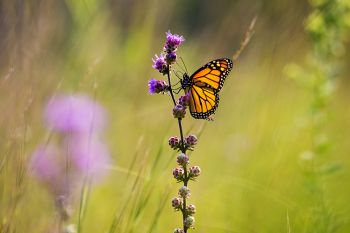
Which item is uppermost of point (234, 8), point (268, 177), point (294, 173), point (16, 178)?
point (234, 8)

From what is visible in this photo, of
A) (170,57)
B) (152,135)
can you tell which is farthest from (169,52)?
(152,135)

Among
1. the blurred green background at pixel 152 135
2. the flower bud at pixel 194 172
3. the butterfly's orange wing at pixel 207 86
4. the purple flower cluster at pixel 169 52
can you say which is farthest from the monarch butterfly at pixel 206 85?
the flower bud at pixel 194 172

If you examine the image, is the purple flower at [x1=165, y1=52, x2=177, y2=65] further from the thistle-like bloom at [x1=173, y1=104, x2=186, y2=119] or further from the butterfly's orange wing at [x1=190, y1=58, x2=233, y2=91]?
the butterfly's orange wing at [x1=190, y1=58, x2=233, y2=91]

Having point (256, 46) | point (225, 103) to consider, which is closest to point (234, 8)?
point (256, 46)

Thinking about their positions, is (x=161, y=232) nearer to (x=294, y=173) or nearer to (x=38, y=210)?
(x=38, y=210)

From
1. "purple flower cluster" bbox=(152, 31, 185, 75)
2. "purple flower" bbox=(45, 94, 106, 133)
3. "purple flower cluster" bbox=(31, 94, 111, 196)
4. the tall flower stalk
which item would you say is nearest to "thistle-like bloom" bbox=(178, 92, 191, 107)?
the tall flower stalk

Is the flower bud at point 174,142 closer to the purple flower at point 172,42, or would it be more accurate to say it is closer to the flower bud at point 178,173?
the flower bud at point 178,173
